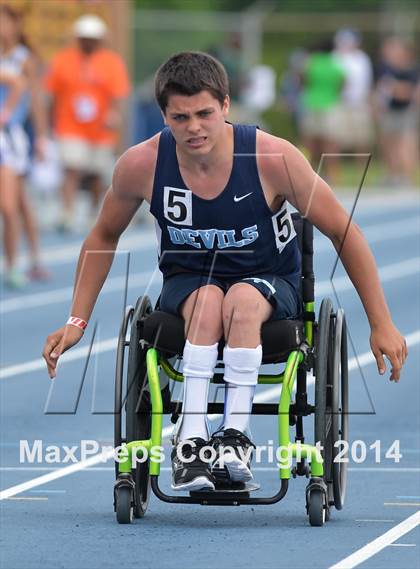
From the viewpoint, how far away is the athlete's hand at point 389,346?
20.9 feet

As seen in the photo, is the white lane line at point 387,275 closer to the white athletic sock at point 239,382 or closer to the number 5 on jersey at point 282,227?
the number 5 on jersey at point 282,227

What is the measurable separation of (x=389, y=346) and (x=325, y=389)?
26 centimetres

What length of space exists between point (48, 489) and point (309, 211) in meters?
1.66

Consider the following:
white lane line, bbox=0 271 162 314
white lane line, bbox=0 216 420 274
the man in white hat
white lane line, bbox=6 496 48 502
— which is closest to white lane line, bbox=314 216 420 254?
white lane line, bbox=0 216 420 274

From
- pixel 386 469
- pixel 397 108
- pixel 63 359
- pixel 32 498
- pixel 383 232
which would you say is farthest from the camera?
pixel 397 108

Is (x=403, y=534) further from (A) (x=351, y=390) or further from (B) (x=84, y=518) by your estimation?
(A) (x=351, y=390)

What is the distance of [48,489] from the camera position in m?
7.32

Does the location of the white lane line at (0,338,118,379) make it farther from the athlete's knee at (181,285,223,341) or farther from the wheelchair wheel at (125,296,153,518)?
the athlete's knee at (181,285,223,341)

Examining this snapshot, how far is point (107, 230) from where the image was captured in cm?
670

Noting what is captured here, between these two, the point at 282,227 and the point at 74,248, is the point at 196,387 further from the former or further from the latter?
the point at 74,248

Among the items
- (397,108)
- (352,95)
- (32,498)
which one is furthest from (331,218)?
(352,95)

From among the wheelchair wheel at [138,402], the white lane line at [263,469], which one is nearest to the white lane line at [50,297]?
the white lane line at [263,469]

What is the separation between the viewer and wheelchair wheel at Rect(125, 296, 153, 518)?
21.2 ft

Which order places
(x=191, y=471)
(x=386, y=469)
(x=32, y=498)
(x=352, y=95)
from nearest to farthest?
(x=191, y=471), (x=32, y=498), (x=386, y=469), (x=352, y=95)
